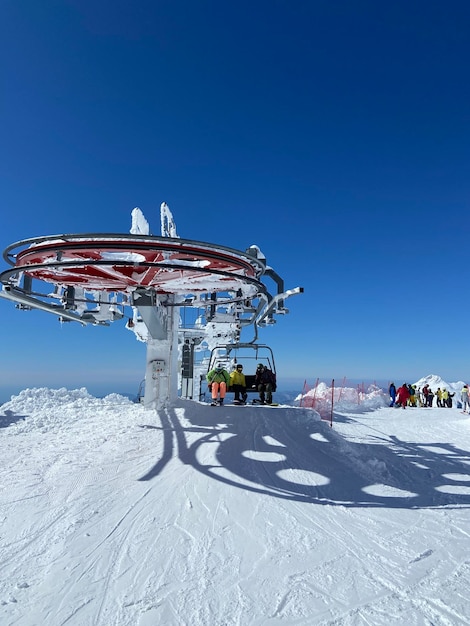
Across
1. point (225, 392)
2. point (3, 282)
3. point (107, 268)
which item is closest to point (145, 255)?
point (107, 268)

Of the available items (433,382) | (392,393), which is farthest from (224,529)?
(433,382)

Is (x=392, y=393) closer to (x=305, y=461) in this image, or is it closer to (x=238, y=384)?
(x=238, y=384)

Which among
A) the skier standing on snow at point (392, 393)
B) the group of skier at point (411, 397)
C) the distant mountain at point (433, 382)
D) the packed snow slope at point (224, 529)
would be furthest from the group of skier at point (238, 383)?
the distant mountain at point (433, 382)

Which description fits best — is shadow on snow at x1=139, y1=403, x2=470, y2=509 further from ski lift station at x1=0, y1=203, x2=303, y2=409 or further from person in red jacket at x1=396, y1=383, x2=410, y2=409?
person in red jacket at x1=396, y1=383, x2=410, y2=409

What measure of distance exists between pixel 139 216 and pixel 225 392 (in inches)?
220

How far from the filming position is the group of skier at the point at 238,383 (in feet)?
37.4

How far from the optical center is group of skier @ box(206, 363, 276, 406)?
11.4 m

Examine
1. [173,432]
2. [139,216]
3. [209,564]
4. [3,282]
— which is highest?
[139,216]

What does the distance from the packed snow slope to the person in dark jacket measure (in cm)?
359

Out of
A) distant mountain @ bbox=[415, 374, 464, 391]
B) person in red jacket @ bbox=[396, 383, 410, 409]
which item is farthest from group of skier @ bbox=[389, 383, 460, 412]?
distant mountain @ bbox=[415, 374, 464, 391]

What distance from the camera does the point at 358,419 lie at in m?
17.4

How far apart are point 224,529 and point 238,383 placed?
803cm

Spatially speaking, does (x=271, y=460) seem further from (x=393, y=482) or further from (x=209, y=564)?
(x=209, y=564)

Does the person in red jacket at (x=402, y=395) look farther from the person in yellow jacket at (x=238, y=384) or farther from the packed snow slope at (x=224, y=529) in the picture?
the packed snow slope at (x=224, y=529)
